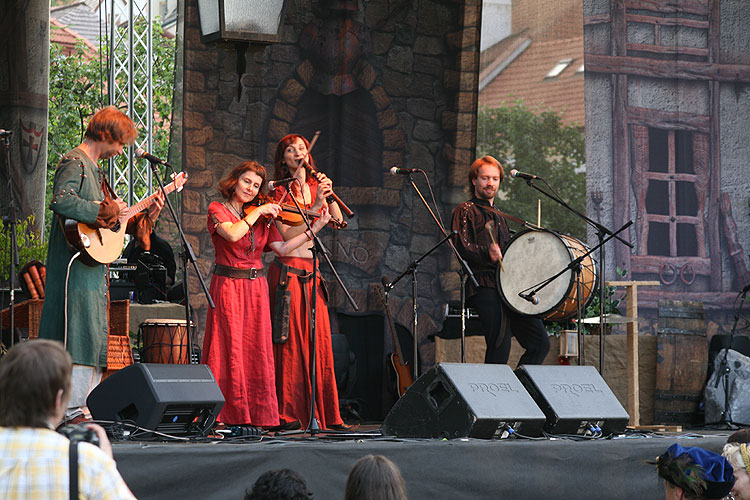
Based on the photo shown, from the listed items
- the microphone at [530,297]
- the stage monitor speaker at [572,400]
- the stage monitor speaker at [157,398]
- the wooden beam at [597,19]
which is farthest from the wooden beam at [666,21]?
the stage monitor speaker at [157,398]

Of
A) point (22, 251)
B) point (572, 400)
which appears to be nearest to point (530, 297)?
point (572, 400)

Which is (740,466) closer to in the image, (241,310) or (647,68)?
(241,310)

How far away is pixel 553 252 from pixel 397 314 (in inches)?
114

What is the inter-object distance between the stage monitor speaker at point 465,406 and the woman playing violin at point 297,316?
1.11 meters

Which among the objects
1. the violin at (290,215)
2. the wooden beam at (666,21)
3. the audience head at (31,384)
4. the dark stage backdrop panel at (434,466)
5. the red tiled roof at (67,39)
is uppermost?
the red tiled roof at (67,39)

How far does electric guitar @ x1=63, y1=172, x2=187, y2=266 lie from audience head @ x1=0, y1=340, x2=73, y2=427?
8.89 ft

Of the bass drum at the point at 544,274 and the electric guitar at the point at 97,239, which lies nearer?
the electric guitar at the point at 97,239

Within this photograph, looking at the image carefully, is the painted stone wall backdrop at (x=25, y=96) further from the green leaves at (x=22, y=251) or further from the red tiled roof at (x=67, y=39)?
the red tiled roof at (x=67, y=39)

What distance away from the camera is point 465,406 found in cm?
484

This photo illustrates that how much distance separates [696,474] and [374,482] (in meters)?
1.11

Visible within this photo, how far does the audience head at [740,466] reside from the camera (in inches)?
141

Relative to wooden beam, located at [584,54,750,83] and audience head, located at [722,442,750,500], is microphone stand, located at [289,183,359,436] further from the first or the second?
wooden beam, located at [584,54,750,83]

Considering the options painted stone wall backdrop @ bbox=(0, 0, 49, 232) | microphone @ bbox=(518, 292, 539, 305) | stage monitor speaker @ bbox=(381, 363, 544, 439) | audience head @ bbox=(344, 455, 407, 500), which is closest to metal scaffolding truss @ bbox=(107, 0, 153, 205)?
painted stone wall backdrop @ bbox=(0, 0, 49, 232)

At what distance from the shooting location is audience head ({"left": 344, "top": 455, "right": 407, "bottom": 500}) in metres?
2.61
